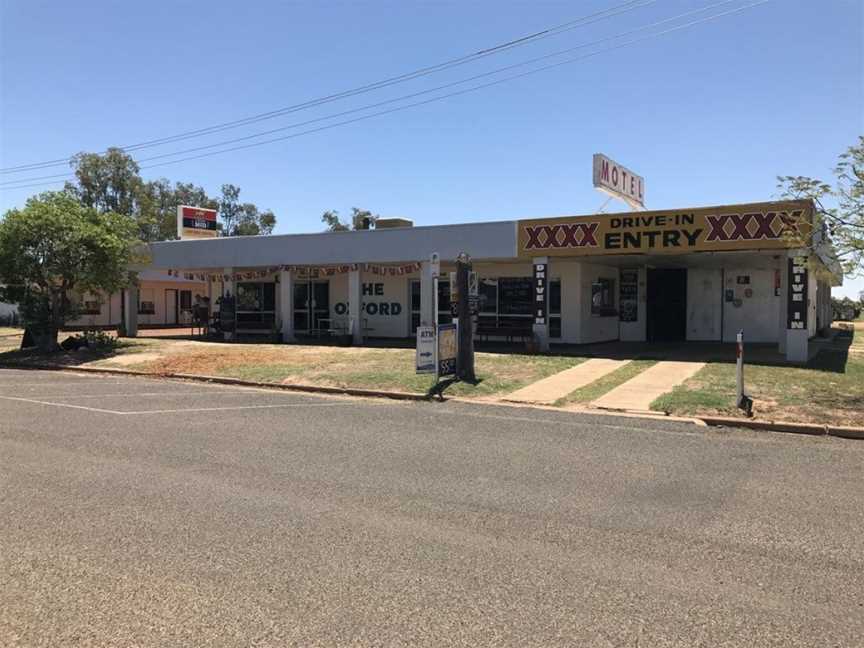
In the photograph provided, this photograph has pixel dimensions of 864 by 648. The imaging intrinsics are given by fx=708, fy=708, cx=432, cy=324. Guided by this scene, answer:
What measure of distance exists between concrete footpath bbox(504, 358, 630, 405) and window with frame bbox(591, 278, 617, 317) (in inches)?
214

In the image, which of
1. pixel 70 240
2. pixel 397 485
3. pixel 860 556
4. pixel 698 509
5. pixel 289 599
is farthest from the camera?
pixel 70 240

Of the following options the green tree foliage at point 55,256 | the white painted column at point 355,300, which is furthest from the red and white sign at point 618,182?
the green tree foliage at point 55,256

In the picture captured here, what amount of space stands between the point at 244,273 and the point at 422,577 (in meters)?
24.6

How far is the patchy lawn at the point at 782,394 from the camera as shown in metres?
10.8

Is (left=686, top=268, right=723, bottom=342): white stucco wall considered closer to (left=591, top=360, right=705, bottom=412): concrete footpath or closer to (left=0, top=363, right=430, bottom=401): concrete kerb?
(left=591, top=360, right=705, bottom=412): concrete footpath

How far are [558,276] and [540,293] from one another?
9.05 feet

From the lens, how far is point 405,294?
2661 cm

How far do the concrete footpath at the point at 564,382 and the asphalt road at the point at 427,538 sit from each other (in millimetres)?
3169

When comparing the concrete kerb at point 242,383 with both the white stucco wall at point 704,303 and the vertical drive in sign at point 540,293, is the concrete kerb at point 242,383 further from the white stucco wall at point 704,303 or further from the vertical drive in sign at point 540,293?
the white stucco wall at point 704,303

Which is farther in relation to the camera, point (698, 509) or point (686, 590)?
point (698, 509)

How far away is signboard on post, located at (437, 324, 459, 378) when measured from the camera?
1449 cm

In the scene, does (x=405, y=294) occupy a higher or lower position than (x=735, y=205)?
lower

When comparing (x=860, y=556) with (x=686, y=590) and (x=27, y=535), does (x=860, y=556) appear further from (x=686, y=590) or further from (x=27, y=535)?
(x=27, y=535)

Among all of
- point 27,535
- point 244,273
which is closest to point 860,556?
point 27,535
